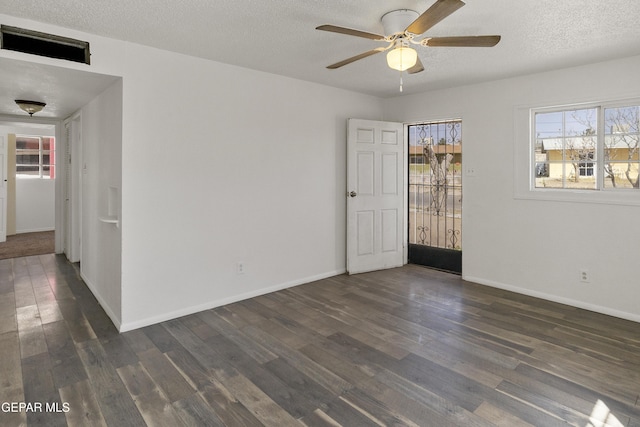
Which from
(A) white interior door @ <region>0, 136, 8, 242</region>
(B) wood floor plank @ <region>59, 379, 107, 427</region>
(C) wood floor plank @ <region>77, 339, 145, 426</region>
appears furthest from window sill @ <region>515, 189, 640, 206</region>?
(A) white interior door @ <region>0, 136, 8, 242</region>

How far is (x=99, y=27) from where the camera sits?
2713mm

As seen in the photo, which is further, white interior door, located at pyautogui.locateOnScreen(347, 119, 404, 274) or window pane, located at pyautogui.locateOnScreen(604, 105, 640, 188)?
white interior door, located at pyautogui.locateOnScreen(347, 119, 404, 274)

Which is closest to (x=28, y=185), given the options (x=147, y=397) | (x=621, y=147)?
(x=147, y=397)

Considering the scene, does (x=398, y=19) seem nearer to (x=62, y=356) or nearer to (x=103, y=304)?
(x=62, y=356)

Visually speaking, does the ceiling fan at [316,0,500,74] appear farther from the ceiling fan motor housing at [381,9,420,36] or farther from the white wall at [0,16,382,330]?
the white wall at [0,16,382,330]

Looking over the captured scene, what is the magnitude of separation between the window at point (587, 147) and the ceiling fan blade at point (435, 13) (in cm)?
258

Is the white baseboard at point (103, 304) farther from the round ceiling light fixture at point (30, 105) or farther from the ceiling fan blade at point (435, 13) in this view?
the ceiling fan blade at point (435, 13)

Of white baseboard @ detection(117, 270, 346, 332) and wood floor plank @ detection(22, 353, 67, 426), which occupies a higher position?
white baseboard @ detection(117, 270, 346, 332)

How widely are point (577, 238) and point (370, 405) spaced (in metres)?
2.95

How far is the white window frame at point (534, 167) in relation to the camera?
3.47 meters

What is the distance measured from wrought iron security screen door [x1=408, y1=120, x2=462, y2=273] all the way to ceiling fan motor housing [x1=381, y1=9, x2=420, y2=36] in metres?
2.95

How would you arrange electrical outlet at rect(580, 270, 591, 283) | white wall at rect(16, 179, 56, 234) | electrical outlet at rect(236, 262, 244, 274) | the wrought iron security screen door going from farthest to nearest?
white wall at rect(16, 179, 56, 234) < the wrought iron security screen door < electrical outlet at rect(236, 262, 244, 274) < electrical outlet at rect(580, 270, 591, 283)

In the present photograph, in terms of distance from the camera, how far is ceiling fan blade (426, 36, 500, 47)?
2.24m

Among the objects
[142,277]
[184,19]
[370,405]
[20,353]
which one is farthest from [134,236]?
[370,405]
